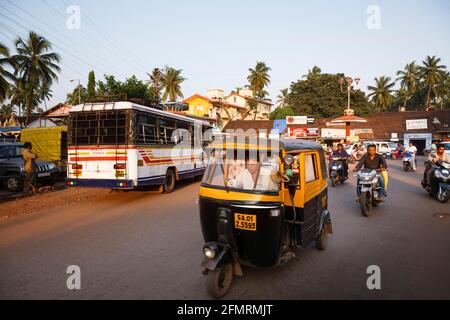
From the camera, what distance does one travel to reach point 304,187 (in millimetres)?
4254

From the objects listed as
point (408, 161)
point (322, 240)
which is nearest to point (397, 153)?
point (408, 161)

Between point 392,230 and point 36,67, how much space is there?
39632 millimetres

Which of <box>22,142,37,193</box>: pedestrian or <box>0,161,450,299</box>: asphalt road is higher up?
<box>22,142,37,193</box>: pedestrian

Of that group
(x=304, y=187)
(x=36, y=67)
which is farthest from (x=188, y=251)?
(x=36, y=67)

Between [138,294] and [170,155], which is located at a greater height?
[170,155]

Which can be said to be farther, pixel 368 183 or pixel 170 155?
pixel 170 155

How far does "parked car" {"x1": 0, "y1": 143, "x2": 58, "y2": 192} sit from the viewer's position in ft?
38.9

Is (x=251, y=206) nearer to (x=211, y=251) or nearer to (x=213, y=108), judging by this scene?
(x=211, y=251)

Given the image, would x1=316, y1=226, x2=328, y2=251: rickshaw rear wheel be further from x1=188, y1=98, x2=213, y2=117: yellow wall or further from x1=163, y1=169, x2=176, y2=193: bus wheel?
x1=188, y1=98, x2=213, y2=117: yellow wall

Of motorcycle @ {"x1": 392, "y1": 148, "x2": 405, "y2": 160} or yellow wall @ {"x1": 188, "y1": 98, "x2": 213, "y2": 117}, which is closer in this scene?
motorcycle @ {"x1": 392, "y1": 148, "x2": 405, "y2": 160}

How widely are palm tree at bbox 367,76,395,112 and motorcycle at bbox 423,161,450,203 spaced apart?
62.4 metres

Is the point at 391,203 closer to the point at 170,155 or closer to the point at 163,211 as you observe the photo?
the point at 163,211

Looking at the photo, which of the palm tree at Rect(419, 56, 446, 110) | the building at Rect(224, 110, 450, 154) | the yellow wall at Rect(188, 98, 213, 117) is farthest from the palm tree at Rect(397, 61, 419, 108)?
the yellow wall at Rect(188, 98, 213, 117)
